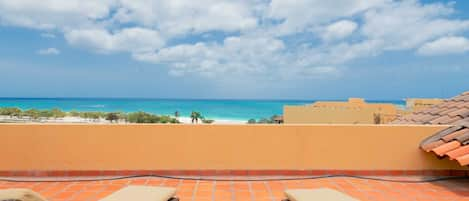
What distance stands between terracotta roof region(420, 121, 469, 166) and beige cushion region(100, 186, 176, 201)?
A: 3594mm

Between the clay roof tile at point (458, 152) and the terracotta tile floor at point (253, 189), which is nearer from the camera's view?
the terracotta tile floor at point (253, 189)

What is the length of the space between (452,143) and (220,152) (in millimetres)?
3338

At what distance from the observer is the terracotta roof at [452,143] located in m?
4.29

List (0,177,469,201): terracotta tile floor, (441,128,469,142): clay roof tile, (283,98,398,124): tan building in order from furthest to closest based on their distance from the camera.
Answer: (283,98,398,124): tan building → (441,128,469,142): clay roof tile → (0,177,469,201): terracotta tile floor

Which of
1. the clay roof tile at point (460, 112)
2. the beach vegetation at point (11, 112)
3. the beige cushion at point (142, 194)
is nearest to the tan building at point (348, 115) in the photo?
the clay roof tile at point (460, 112)

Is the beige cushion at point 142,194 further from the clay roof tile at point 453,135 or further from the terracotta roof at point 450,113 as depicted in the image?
the terracotta roof at point 450,113

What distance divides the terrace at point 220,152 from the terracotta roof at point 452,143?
0.57 feet

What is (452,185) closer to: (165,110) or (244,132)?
(244,132)

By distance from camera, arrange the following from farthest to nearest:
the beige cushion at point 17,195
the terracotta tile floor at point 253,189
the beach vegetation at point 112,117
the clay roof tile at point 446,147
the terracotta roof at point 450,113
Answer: the beach vegetation at point 112,117 → the terracotta roof at point 450,113 → the clay roof tile at point 446,147 → the terracotta tile floor at point 253,189 → the beige cushion at point 17,195

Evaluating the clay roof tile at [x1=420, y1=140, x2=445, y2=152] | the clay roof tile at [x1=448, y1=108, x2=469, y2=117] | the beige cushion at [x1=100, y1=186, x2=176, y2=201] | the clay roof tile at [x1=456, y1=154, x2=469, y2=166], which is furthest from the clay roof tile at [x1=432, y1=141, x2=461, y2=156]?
the beige cushion at [x1=100, y1=186, x2=176, y2=201]

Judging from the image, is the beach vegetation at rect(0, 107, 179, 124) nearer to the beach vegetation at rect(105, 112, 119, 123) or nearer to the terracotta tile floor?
the beach vegetation at rect(105, 112, 119, 123)

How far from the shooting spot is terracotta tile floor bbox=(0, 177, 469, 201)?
401 cm

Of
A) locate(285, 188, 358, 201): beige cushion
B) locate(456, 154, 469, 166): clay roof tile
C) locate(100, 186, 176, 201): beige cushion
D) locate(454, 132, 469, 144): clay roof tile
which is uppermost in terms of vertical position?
locate(454, 132, 469, 144): clay roof tile

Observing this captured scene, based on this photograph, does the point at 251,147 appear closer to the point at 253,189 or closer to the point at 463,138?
the point at 253,189
